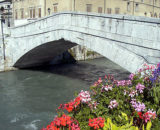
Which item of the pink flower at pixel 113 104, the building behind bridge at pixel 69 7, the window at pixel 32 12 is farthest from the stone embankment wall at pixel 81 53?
the pink flower at pixel 113 104

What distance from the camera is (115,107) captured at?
3.18 metres

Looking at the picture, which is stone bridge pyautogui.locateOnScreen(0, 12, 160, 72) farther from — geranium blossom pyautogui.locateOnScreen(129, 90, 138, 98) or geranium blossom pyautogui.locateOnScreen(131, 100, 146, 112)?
geranium blossom pyautogui.locateOnScreen(131, 100, 146, 112)

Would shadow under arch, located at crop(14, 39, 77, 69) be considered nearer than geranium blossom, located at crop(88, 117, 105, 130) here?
No

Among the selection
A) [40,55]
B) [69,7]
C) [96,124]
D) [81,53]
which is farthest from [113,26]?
[81,53]

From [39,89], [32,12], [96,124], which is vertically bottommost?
[39,89]

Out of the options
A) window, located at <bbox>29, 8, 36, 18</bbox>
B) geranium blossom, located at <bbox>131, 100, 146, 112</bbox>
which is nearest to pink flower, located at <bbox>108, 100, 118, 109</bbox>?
geranium blossom, located at <bbox>131, 100, 146, 112</bbox>

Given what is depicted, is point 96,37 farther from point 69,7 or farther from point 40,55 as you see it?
point 69,7

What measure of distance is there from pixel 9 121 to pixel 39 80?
196 inches

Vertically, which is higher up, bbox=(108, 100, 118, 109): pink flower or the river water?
bbox=(108, 100, 118, 109): pink flower

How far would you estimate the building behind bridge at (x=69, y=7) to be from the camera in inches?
654

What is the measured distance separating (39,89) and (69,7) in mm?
7851

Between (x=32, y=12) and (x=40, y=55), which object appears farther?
(x=32, y=12)

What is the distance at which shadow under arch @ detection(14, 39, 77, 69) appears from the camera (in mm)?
12548

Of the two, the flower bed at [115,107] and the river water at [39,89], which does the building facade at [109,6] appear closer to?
the river water at [39,89]
